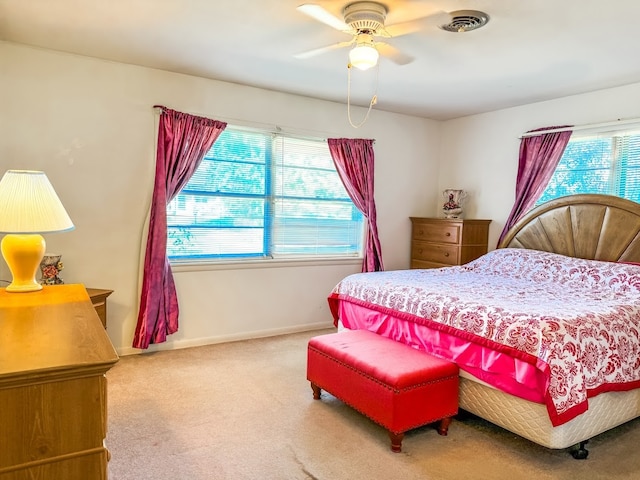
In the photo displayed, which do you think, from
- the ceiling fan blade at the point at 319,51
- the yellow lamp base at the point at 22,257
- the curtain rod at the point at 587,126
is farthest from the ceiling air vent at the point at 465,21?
the yellow lamp base at the point at 22,257

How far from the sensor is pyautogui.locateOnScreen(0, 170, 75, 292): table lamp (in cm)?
203

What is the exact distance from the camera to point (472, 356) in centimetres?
257

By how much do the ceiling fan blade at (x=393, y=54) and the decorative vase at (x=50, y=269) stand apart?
280cm

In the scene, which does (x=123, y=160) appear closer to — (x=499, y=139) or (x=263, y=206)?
(x=263, y=206)

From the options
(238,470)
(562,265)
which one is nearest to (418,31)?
(562,265)

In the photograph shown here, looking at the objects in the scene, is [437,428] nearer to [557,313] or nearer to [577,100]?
[557,313]

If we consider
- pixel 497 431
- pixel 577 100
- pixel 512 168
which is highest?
pixel 577 100

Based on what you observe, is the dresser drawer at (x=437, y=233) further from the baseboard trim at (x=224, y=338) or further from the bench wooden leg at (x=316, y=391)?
the bench wooden leg at (x=316, y=391)

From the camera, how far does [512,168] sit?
4.77m

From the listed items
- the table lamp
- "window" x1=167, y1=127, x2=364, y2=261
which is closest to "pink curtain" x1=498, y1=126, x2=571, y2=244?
"window" x1=167, y1=127, x2=364, y2=261

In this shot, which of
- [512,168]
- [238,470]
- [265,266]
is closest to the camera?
[238,470]

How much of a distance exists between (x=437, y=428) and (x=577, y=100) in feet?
11.1

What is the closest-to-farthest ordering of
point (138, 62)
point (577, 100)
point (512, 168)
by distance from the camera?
point (138, 62) → point (577, 100) → point (512, 168)

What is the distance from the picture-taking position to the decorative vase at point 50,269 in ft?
10.6
